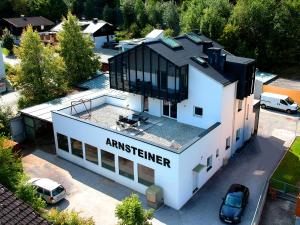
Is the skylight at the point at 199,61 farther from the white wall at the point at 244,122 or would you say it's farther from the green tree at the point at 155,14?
the green tree at the point at 155,14

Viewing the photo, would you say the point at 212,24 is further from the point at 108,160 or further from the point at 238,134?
the point at 108,160

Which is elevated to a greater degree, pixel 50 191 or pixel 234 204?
pixel 50 191

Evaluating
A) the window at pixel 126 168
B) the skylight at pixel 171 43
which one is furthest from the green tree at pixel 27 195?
the skylight at pixel 171 43

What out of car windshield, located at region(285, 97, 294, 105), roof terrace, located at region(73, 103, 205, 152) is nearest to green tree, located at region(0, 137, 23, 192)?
roof terrace, located at region(73, 103, 205, 152)

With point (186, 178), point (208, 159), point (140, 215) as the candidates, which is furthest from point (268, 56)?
point (140, 215)

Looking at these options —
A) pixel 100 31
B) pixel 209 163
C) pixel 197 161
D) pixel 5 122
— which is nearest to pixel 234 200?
pixel 197 161

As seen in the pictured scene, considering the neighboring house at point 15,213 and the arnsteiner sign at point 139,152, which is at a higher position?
the neighboring house at point 15,213

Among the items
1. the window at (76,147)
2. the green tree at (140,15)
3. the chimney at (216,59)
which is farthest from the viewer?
the green tree at (140,15)
